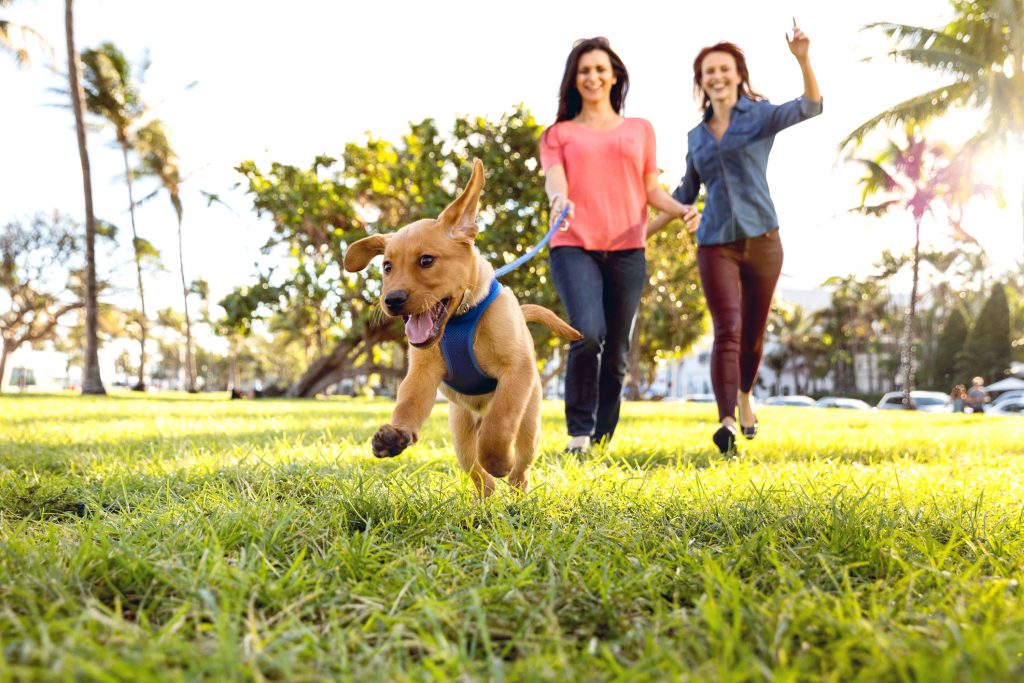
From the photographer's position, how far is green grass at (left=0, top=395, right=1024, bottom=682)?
125cm

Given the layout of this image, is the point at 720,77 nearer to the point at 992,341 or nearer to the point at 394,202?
the point at 394,202

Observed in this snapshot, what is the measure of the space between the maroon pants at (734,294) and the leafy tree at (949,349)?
4658cm

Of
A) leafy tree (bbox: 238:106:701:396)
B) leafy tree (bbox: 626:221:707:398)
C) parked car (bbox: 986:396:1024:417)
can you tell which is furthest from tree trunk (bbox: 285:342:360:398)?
parked car (bbox: 986:396:1024:417)

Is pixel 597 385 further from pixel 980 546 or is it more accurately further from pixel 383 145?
pixel 383 145

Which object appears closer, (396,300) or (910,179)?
(396,300)

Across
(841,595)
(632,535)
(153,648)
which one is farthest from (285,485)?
(841,595)

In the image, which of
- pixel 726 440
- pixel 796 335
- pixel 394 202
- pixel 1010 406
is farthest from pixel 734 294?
pixel 796 335

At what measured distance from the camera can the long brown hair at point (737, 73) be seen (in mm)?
5074

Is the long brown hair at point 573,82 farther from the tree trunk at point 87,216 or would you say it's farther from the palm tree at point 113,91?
the palm tree at point 113,91

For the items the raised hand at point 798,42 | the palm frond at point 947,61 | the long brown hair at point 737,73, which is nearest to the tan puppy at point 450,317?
the raised hand at point 798,42

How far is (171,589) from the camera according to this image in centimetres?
160

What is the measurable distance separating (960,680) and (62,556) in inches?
77.1

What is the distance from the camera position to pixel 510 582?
5.45 feet

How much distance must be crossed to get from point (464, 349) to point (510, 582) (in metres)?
1.20
